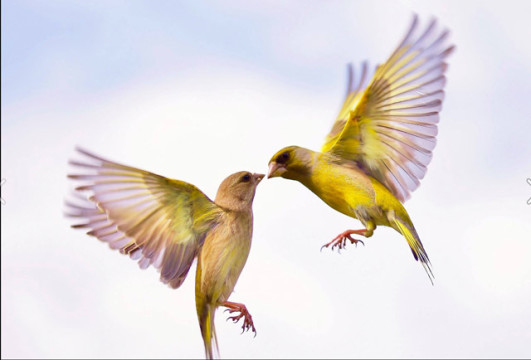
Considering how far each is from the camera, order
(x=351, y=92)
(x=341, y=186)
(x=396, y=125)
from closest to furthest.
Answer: (x=341, y=186) < (x=396, y=125) < (x=351, y=92)

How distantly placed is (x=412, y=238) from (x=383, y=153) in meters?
0.59

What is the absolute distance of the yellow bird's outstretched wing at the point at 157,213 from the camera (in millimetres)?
4379

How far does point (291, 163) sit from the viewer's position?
493cm

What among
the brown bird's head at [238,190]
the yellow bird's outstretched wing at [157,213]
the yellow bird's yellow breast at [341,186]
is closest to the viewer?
the yellow bird's outstretched wing at [157,213]

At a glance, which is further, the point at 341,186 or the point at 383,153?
the point at 383,153

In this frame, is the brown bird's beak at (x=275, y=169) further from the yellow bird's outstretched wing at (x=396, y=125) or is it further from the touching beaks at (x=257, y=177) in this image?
the yellow bird's outstretched wing at (x=396, y=125)

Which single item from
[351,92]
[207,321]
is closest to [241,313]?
[207,321]

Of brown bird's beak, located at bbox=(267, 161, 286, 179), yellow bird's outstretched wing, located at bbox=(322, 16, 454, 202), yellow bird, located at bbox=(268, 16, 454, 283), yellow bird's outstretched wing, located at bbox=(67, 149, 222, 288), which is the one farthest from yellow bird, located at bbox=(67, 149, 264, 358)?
yellow bird's outstretched wing, located at bbox=(322, 16, 454, 202)

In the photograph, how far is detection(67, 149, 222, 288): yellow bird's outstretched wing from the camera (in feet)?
14.4

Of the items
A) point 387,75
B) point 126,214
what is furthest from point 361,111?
point 126,214

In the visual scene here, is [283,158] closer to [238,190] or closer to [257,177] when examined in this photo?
[257,177]

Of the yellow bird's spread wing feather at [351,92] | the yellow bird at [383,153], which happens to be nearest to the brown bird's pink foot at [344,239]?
the yellow bird at [383,153]

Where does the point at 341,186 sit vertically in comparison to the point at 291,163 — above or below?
below

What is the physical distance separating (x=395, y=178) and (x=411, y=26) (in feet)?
3.29
